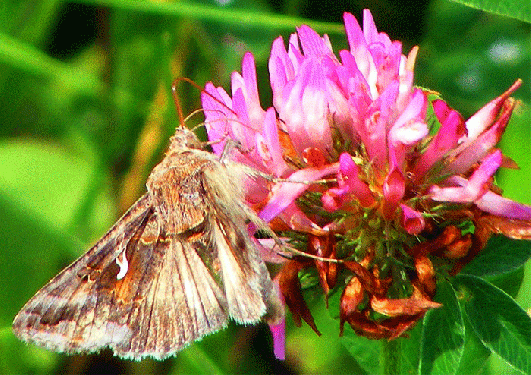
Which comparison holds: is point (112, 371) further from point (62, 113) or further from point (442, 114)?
point (442, 114)

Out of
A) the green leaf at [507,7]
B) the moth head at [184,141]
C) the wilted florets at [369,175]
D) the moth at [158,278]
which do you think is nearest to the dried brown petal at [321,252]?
the wilted florets at [369,175]

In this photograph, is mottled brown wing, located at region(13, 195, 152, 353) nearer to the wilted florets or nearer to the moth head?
the moth head

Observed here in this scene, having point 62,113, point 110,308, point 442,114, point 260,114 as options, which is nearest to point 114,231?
point 110,308

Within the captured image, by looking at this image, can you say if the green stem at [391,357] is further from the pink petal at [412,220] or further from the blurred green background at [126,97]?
the blurred green background at [126,97]

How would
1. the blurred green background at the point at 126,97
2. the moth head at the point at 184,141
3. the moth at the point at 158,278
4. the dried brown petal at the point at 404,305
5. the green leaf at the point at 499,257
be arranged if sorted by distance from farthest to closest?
the blurred green background at the point at 126,97, the moth head at the point at 184,141, the moth at the point at 158,278, the green leaf at the point at 499,257, the dried brown petal at the point at 404,305

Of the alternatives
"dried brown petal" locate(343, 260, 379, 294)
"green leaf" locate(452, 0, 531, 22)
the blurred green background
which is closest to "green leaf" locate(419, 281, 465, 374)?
"dried brown petal" locate(343, 260, 379, 294)

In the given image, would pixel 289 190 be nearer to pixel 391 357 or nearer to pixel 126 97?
pixel 391 357

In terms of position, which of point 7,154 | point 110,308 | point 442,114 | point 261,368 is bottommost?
point 261,368
